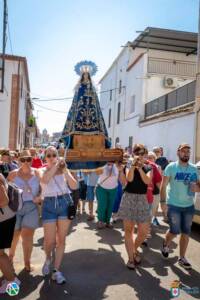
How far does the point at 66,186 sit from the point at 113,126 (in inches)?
1093

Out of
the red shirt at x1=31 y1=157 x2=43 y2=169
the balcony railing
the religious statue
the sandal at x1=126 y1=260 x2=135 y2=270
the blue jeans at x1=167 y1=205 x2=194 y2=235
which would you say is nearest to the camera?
the sandal at x1=126 y1=260 x2=135 y2=270

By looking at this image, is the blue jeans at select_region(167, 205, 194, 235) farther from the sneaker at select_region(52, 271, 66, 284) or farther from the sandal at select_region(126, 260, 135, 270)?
the sneaker at select_region(52, 271, 66, 284)

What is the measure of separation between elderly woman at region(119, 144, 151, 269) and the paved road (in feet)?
1.35

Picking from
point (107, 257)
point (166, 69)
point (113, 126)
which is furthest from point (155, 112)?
point (107, 257)

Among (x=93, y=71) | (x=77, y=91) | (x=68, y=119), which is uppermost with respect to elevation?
(x=93, y=71)

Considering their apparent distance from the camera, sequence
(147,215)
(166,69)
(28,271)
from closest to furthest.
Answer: (28,271) → (147,215) → (166,69)

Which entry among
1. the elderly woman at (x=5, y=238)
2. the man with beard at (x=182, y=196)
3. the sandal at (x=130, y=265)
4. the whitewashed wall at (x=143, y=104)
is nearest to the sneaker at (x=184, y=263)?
the man with beard at (x=182, y=196)

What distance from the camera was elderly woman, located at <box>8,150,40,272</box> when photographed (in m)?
4.73

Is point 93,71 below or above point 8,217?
above

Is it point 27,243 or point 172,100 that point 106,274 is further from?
point 172,100

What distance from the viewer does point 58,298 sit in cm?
388

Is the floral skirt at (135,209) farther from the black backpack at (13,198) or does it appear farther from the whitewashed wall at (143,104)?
the whitewashed wall at (143,104)

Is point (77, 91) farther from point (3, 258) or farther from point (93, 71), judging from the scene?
point (3, 258)

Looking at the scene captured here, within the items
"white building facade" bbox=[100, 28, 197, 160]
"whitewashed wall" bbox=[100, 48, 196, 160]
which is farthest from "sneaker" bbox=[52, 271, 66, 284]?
"white building facade" bbox=[100, 28, 197, 160]
